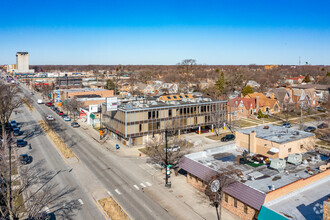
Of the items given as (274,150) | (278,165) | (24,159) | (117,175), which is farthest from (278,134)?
(24,159)

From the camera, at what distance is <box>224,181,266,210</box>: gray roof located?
20.2 metres

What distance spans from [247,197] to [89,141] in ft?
112

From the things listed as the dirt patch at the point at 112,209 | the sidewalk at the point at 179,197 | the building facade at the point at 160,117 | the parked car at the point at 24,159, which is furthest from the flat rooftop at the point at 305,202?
the parked car at the point at 24,159

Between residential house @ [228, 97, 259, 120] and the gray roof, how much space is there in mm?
46404

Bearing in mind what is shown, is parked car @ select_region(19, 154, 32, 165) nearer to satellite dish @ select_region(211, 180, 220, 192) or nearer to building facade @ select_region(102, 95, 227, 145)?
building facade @ select_region(102, 95, 227, 145)

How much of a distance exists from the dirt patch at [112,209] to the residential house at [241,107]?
4818 centimetres

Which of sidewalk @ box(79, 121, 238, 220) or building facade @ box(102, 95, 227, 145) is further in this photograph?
building facade @ box(102, 95, 227, 145)

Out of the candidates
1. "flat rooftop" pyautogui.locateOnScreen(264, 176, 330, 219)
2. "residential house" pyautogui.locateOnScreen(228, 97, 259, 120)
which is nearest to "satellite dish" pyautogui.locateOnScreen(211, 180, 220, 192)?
"flat rooftop" pyautogui.locateOnScreen(264, 176, 330, 219)

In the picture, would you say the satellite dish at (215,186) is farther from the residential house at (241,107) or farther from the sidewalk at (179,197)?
the residential house at (241,107)

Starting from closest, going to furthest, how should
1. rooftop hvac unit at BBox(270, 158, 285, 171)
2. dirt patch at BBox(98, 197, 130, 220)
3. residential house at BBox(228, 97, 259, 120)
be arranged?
dirt patch at BBox(98, 197, 130, 220) → rooftop hvac unit at BBox(270, 158, 285, 171) → residential house at BBox(228, 97, 259, 120)

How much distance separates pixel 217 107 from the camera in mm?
54562

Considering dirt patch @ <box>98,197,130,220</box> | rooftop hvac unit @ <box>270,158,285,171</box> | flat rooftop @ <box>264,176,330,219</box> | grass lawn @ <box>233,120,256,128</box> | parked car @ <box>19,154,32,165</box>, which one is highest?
rooftop hvac unit @ <box>270,158,285,171</box>

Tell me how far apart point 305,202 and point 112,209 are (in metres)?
17.0

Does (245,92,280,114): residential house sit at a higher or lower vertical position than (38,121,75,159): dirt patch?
higher
